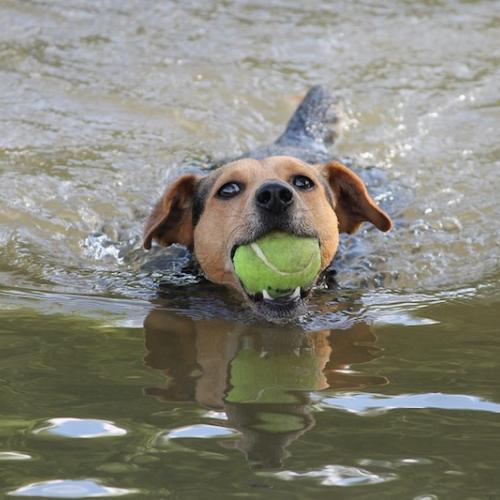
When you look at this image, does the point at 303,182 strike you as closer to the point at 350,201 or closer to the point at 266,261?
the point at 350,201

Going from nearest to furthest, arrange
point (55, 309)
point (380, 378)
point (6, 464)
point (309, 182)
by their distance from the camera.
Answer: point (6, 464), point (380, 378), point (55, 309), point (309, 182)

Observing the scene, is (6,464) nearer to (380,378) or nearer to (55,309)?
(380,378)

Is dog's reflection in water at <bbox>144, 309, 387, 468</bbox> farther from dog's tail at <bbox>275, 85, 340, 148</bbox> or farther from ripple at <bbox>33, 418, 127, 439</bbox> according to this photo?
dog's tail at <bbox>275, 85, 340, 148</bbox>

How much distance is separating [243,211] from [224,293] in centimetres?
65

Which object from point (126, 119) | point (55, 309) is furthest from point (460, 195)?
point (55, 309)

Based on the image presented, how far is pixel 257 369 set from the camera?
390 cm

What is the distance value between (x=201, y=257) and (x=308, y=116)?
2.80 metres

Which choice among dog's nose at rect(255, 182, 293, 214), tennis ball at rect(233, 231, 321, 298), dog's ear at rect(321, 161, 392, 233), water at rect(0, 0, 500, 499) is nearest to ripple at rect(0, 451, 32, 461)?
water at rect(0, 0, 500, 499)

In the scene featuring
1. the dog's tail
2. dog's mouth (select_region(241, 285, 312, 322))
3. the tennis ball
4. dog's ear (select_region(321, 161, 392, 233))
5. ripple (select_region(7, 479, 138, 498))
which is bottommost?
ripple (select_region(7, 479, 138, 498))

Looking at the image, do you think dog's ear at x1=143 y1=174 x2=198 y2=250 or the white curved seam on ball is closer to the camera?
the white curved seam on ball

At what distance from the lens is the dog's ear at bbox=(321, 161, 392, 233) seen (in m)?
5.60

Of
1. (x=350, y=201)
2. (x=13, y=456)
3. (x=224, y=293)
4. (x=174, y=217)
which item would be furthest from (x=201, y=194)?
(x=13, y=456)

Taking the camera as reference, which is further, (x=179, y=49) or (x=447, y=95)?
(x=179, y=49)

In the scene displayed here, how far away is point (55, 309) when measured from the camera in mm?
4730
